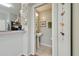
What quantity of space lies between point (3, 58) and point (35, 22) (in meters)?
0.53

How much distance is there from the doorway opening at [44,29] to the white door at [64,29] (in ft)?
0.37

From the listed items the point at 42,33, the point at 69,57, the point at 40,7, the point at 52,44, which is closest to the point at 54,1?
the point at 40,7

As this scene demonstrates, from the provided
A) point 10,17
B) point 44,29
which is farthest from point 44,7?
point 10,17

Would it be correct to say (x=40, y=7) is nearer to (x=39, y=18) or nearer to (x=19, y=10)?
(x=39, y=18)

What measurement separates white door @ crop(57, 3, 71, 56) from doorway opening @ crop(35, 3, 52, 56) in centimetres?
11

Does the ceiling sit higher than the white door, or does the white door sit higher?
the ceiling

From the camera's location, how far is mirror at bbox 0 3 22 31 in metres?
1.21

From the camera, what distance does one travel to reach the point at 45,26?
125 cm

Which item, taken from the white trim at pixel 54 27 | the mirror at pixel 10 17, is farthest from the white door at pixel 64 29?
the mirror at pixel 10 17

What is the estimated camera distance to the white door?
Result: 1220 mm

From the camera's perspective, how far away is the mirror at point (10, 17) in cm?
121

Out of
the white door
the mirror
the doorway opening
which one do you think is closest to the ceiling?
the doorway opening
